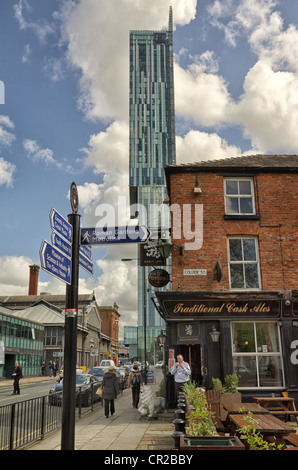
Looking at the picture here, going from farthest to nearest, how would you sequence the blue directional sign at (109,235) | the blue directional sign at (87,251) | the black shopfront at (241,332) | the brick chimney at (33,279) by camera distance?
the brick chimney at (33,279), the black shopfront at (241,332), the blue directional sign at (87,251), the blue directional sign at (109,235)

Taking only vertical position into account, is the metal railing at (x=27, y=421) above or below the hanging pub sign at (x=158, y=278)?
below

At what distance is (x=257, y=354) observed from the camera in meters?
15.2

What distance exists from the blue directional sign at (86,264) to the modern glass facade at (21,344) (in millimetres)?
39704

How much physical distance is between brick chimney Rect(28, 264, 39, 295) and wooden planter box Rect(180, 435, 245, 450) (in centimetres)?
8422

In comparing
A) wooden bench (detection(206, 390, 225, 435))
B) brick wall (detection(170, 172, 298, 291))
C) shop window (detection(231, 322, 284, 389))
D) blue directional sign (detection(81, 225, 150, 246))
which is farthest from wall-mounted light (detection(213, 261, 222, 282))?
blue directional sign (detection(81, 225, 150, 246))

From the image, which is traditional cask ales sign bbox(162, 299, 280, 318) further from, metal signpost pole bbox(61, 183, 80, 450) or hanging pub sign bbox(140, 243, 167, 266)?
metal signpost pole bbox(61, 183, 80, 450)

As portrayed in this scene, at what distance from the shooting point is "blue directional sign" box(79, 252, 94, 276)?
267 inches

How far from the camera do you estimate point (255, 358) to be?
15.2 m

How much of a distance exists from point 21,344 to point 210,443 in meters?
48.1

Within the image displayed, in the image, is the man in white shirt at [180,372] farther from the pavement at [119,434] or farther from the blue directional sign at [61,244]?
the blue directional sign at [61,244]

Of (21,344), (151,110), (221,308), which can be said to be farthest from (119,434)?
(151,110)

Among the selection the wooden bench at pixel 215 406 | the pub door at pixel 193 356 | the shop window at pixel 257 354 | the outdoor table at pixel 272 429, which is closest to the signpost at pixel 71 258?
the outdoor table at pixel 272 429

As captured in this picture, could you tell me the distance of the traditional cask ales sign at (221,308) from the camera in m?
15.2
